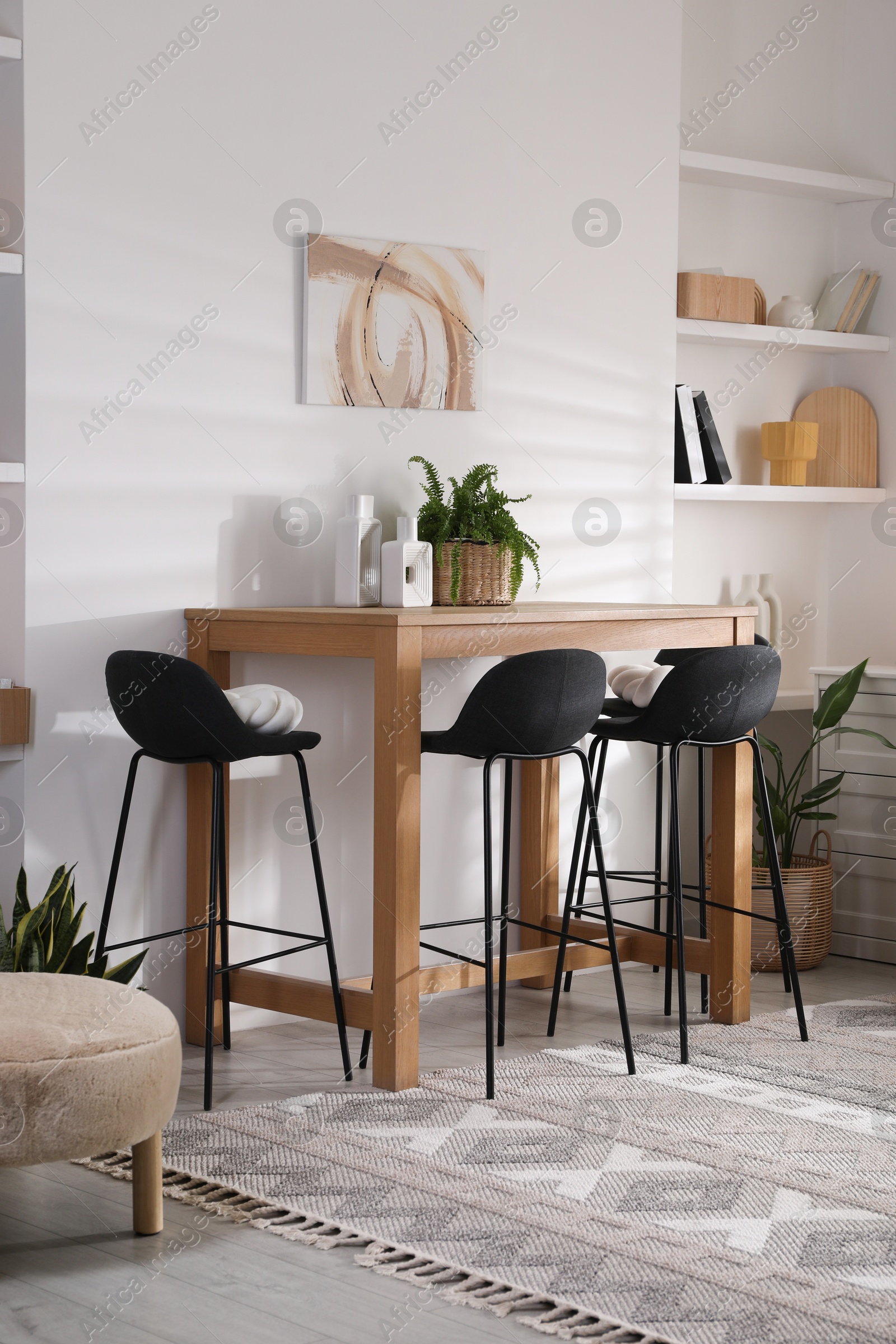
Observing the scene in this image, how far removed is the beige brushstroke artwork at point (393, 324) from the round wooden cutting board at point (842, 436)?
1.65 metres

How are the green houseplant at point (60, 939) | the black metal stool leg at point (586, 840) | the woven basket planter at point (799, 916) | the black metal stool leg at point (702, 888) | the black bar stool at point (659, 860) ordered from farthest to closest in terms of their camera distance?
1. the woven basket planter at point (799, 916)
2. the black metal stool leg at point (702, 888)
3. the black bar stool at point (659, 860)
4. the black metal stool leg at point (586, 840)
5. the green houseplant at point (60, 939)

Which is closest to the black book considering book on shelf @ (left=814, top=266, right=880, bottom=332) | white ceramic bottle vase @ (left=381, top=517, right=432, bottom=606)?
book on shelf @ (left=814, top=266, right=880, bottom=332)

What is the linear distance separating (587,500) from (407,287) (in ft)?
2.79

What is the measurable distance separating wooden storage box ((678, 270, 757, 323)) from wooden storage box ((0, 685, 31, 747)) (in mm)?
2473

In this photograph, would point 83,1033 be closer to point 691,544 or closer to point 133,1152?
point 133,1152

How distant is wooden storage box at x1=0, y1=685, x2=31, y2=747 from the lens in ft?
11.0

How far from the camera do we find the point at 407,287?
396 centimetres

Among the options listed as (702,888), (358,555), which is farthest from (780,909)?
(358,555)

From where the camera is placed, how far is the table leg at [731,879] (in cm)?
394

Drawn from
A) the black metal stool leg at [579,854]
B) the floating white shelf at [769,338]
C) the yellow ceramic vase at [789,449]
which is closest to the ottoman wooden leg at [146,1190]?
the black metal stool leg at [579,854]

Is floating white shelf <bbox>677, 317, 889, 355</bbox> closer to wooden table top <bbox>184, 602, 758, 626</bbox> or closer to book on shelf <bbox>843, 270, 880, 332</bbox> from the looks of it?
book on shelf <bbox>843, 270, 880, 332</bbox>

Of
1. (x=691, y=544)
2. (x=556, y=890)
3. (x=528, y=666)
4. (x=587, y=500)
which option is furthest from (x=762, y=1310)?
(x=691, y=544)

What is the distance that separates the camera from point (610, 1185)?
2748mm

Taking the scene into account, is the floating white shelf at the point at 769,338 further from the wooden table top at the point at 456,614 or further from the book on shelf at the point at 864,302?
the wooden table top at the point at 456,614
